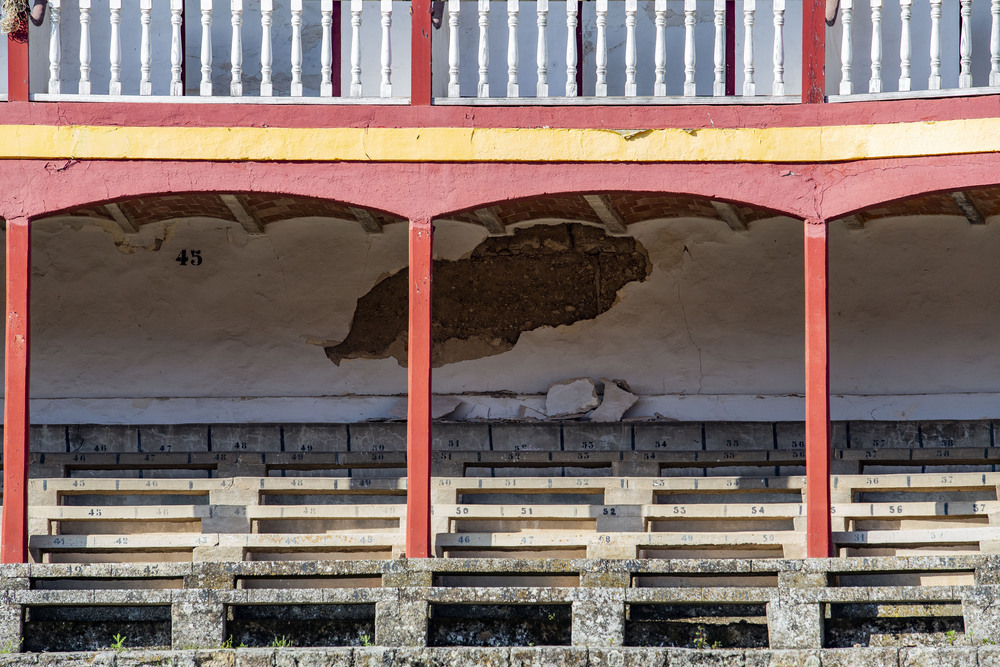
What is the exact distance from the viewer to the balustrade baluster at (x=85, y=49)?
924 cm

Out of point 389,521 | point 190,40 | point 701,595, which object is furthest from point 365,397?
point 701,595

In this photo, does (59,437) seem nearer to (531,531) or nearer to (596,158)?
(531,531)

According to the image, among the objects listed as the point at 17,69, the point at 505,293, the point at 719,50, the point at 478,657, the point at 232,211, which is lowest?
the point at 478,657

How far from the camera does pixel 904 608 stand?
8.25 m

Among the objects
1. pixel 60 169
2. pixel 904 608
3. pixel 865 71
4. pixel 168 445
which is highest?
pixel 865 71

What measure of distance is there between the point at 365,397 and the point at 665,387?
A: 2451 millimetres

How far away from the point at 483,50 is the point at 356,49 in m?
0.83

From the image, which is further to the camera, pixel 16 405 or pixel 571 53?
pixel 571 53

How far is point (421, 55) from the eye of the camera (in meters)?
9.32

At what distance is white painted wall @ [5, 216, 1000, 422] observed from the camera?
11.4 m

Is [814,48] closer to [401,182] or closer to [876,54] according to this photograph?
[876,54]

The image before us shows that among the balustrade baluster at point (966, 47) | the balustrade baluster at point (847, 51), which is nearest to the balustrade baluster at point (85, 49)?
the balustrade baluster at point (847, 51)

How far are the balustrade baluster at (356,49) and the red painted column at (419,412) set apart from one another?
1.08 m

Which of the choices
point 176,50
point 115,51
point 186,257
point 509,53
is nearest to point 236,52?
point 176,50
